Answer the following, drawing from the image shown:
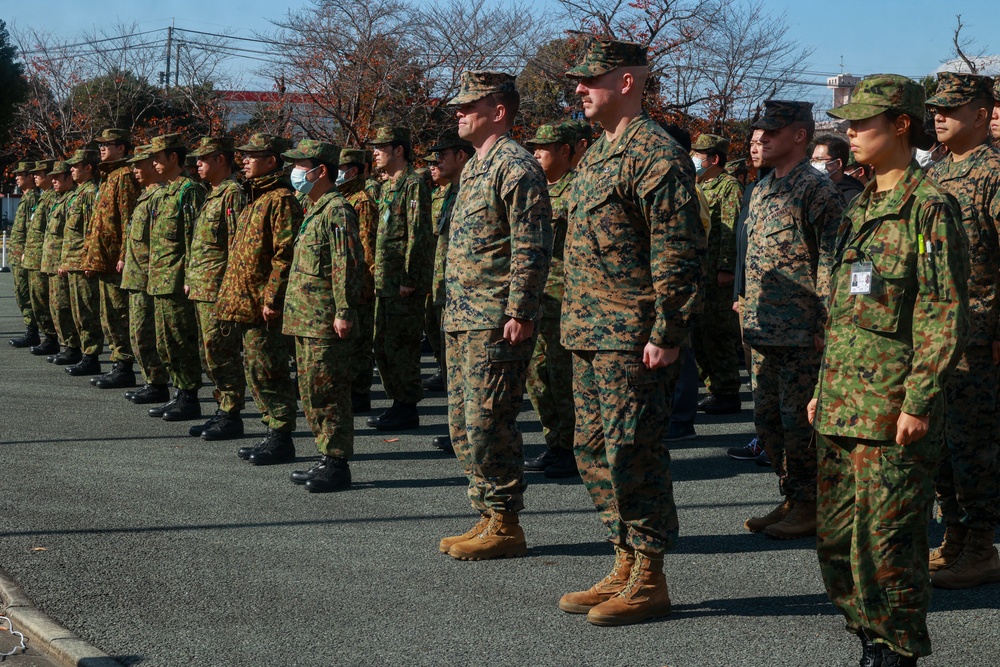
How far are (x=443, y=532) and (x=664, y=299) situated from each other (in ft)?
7.67

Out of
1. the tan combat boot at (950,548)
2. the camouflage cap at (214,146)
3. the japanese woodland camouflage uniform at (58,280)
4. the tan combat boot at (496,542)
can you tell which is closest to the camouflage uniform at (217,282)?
the camouflage cap at (214,146)

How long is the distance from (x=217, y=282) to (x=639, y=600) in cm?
512

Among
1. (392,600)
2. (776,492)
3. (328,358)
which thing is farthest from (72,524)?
(776,492)

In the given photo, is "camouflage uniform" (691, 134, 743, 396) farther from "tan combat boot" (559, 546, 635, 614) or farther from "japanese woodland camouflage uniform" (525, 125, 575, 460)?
"tan combat boot" (559, 546, 635, 614)

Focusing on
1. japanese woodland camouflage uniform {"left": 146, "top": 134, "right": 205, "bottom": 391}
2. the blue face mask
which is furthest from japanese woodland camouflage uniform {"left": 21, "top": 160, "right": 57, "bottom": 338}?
the blue face mask

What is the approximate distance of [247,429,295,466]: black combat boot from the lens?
8023mm

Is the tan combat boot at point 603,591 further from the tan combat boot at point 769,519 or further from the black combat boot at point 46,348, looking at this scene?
the black combat boot at point 46,348

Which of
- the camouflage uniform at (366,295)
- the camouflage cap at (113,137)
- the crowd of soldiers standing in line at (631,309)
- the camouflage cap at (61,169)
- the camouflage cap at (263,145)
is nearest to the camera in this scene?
the crowd of soldiers standing in line at (631,309)

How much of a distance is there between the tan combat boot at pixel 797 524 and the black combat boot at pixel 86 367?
886 cm

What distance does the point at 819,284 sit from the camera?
581cm

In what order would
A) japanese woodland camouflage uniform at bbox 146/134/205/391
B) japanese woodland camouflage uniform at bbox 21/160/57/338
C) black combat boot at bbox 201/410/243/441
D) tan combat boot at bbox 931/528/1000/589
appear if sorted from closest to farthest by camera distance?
tan combat boot at bbox 931/528/1000/589, black combat boot at bbox 201/410/243/441, japanese woodland camouflage uniform at bbox 146/134/205/391, japanese woodland camouflage uniform at bbox 21/160/57/338

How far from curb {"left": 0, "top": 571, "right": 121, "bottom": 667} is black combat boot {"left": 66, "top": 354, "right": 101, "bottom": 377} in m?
7.83

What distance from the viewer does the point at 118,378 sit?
1163 centimetres

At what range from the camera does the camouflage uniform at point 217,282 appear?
8656 mm
